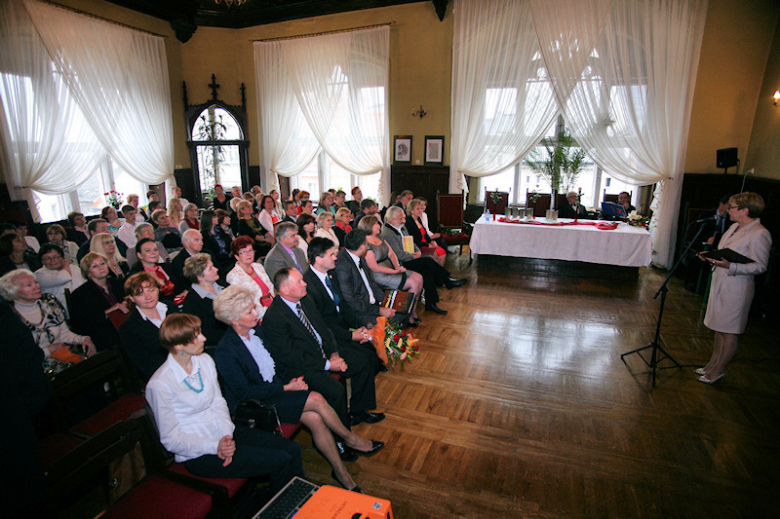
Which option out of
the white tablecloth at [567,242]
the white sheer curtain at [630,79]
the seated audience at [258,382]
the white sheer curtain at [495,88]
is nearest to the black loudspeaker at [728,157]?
the white sheer curtain at [630,79]

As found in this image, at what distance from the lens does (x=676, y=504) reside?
256cm

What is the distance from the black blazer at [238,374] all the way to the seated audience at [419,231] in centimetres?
412

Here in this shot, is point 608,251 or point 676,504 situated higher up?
point 608,251

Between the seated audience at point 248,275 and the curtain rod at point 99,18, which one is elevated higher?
the curtain rod at point 99,18

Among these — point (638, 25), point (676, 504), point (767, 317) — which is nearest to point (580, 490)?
point (676, 504)

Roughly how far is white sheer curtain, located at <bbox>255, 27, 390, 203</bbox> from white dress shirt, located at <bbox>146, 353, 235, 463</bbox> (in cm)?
756

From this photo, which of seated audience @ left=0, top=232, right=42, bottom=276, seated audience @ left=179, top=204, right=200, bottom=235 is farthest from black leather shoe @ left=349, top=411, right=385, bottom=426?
seated audience @ left=179, top=204, right=200, bottom=235

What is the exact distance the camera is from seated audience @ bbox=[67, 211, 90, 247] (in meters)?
5.64

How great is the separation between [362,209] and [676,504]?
5.36 m

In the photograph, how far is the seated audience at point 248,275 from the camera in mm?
3686

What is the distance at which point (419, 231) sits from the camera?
A: 652 centimetres

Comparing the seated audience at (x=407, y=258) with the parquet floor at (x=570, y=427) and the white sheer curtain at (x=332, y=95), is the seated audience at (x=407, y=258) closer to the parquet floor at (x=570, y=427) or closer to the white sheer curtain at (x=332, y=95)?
the parquet floor at (x=570, y=427)

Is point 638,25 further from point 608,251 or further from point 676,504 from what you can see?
point 676,504

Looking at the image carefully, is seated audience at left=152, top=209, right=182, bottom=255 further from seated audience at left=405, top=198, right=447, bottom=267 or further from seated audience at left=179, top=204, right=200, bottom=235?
seated audience at left=405, top=198, right=447, bottom=267
